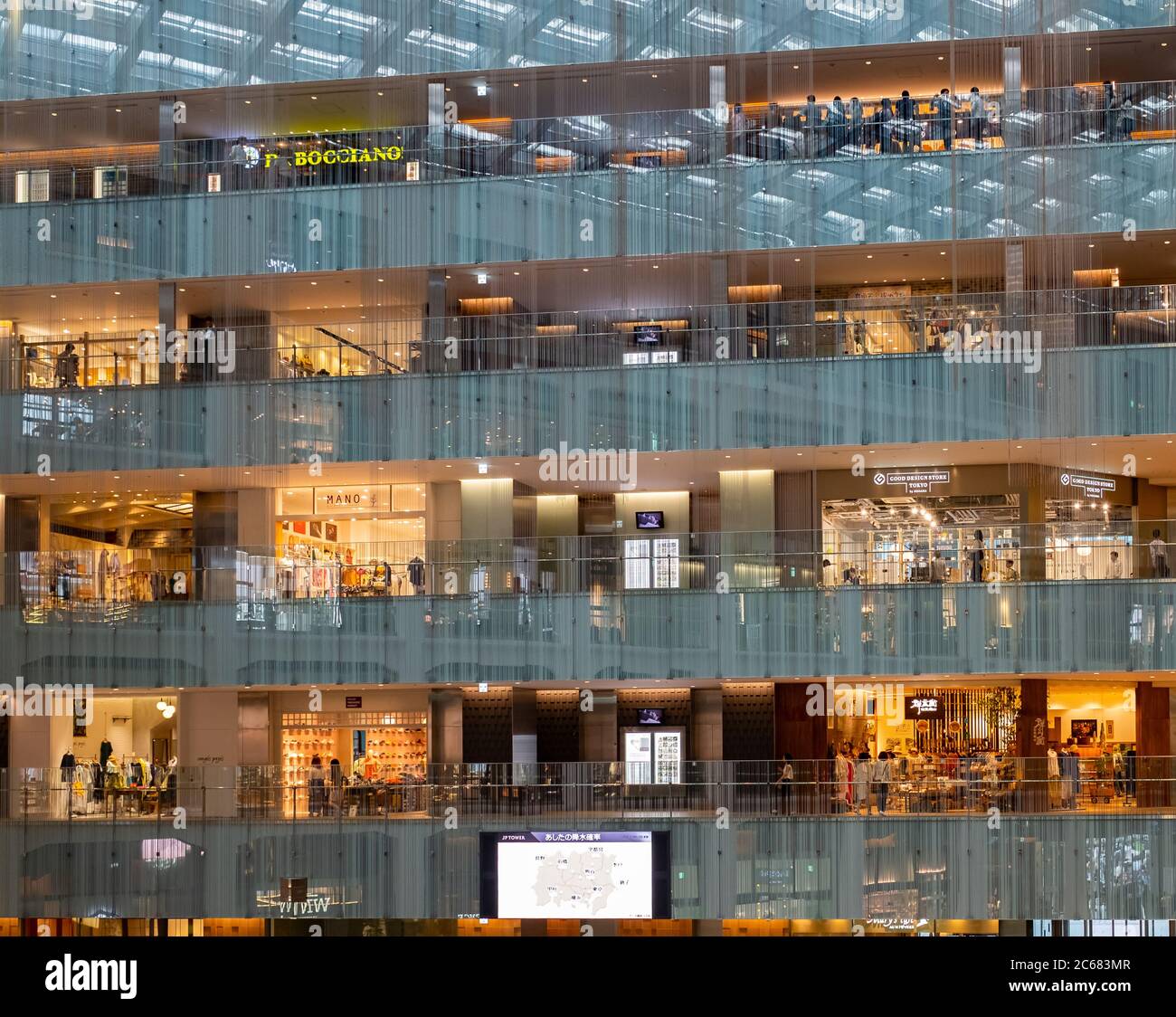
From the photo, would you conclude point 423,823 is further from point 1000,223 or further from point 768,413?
point 1000,223

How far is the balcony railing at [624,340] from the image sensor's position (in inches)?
1341

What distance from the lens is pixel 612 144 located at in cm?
3703

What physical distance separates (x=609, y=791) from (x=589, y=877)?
1856mm

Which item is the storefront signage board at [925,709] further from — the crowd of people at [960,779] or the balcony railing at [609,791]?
the crowd of people at [960,779]

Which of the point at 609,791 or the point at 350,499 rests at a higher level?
the point at 350,499

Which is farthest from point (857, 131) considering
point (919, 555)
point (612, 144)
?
point (919, 555)

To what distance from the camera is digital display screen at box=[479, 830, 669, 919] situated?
32.2m

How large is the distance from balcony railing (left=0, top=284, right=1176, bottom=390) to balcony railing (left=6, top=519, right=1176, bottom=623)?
3926 mm

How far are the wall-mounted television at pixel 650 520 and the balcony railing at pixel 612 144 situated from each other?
30.1 ft

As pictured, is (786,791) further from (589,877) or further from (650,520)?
(650,520)

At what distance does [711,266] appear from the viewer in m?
36.5

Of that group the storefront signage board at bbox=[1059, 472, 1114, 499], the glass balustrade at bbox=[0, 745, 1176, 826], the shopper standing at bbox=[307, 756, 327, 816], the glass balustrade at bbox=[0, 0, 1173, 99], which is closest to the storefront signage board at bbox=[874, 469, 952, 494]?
the storefront signage board at bbox=[1059, 472, 1114, 499]

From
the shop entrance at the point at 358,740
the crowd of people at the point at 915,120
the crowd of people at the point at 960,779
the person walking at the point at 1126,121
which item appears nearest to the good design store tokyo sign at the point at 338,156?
the crowd of people at the point at 915,120
